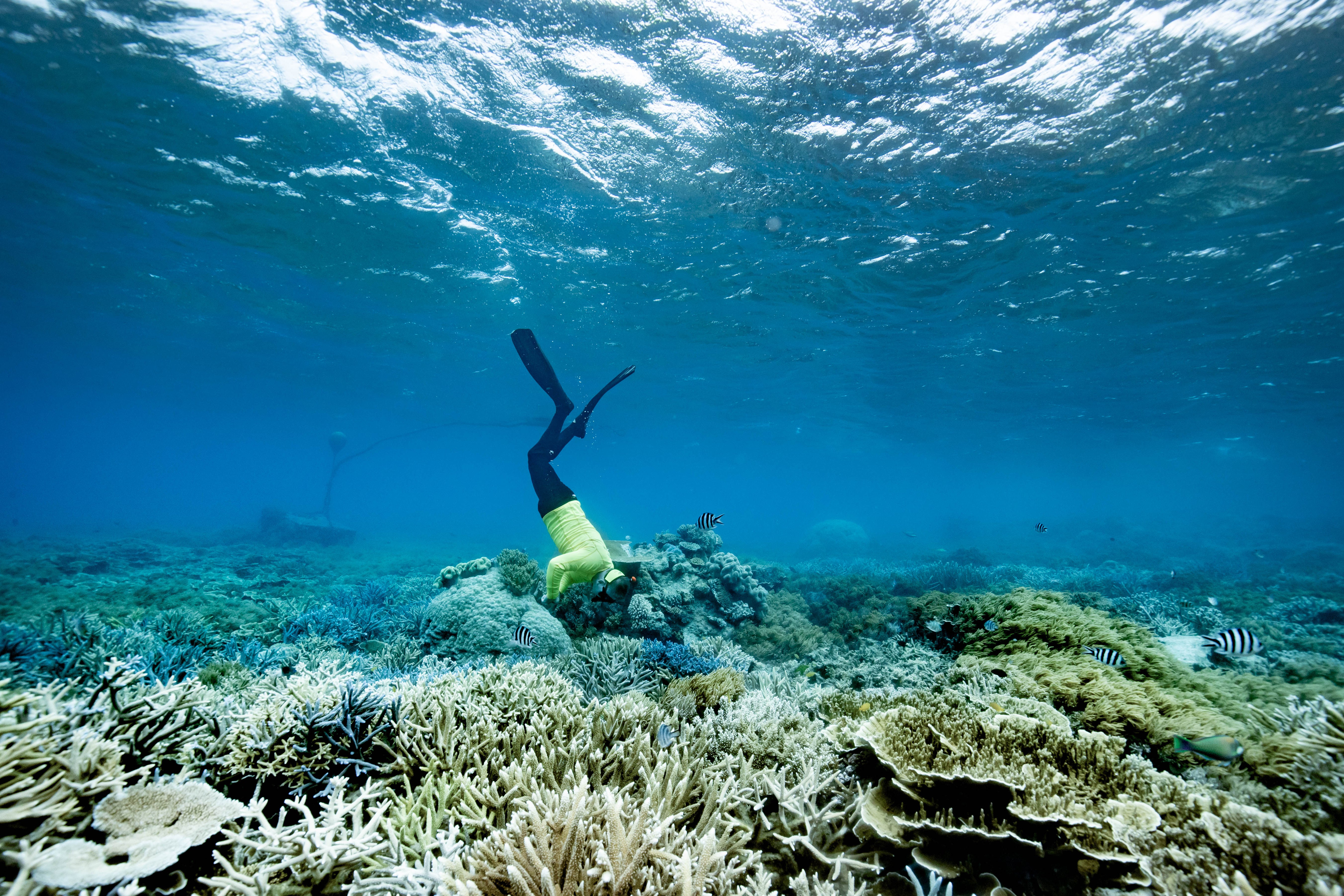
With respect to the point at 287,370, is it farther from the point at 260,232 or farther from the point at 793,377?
the point at 793,377

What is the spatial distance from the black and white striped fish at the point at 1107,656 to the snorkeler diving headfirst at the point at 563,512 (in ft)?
16.3

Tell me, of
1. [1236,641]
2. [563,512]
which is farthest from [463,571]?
[1236,641]

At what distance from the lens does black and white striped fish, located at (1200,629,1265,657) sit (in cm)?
517

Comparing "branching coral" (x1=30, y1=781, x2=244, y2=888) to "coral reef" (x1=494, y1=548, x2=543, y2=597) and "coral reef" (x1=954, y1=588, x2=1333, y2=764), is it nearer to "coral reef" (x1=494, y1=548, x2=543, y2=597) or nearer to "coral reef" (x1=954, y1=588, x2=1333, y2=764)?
"coral reef" (x1=494, y1=548, x2=543, y2=597)


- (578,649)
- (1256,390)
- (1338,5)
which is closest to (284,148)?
(578,649)

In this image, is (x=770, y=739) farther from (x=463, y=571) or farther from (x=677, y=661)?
(x=463, y=571)

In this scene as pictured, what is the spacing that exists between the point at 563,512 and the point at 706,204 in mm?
11014

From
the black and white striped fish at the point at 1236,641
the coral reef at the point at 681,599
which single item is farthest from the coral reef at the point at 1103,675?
the coral reef at the point at 681,599

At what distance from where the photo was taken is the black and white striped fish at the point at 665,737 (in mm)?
3590

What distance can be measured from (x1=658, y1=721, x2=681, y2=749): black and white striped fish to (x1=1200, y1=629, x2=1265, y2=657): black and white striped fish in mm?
5831

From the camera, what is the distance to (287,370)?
36844mm

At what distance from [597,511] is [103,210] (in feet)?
341

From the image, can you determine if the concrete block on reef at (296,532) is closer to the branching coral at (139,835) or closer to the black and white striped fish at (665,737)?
the branching coral at (139,835)

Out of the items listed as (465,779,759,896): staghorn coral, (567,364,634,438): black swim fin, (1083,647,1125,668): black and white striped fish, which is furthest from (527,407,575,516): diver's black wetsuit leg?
(1083,647,1125,668): black and white striped fish
